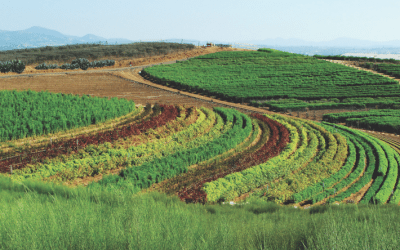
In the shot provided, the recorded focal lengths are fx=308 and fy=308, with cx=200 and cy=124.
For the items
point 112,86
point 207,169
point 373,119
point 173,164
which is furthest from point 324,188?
point 112,86

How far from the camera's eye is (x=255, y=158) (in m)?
19.8

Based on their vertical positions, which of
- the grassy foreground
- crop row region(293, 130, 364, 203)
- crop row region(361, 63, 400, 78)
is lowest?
crop row region(293, 130, 364, 203)

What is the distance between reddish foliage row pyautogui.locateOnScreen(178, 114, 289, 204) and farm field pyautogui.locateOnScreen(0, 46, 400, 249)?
90 millimetres

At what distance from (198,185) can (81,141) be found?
8.95 meters

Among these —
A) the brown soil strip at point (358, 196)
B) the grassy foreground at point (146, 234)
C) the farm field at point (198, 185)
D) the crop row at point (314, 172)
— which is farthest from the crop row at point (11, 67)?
the grassy foreground at point (146, 234)

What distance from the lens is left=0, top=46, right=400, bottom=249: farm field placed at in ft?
16.8

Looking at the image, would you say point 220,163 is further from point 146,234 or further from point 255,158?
point 146,234

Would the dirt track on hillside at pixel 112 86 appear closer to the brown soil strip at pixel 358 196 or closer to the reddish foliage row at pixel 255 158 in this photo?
the reddish foliage row at pixel 255 158

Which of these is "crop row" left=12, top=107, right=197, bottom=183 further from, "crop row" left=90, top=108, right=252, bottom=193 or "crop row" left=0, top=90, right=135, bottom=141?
"crop row" left=0, top=90, right=135, bottom=141

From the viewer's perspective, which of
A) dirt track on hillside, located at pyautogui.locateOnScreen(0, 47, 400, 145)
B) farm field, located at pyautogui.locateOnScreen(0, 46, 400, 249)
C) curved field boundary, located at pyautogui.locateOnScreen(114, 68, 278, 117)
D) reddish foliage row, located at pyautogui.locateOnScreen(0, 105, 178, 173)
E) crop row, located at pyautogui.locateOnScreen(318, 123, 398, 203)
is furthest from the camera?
dirt track on hillside, located at pyautogui.locateOnScreen(0, 47, 400, 145)

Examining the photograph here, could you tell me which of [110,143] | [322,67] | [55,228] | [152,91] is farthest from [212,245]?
[322,67]

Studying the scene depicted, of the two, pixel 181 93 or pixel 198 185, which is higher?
pixel 181 93

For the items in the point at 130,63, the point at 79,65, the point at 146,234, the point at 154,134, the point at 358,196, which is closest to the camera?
the point at 146,234

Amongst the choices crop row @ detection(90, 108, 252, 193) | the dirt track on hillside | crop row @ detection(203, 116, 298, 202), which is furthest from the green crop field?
crop row @ detection(203, 116, 298, 202)
